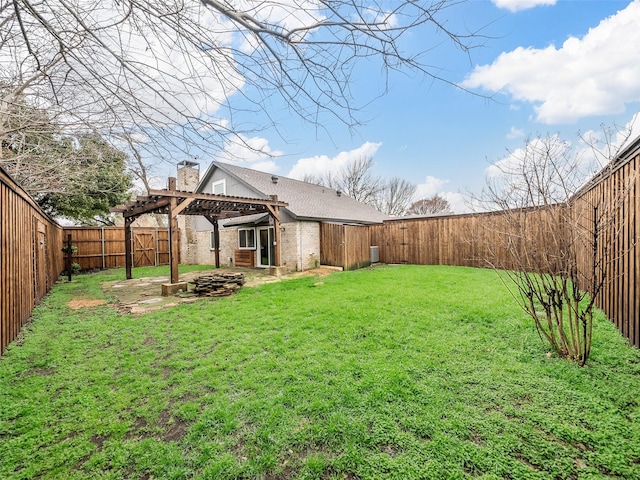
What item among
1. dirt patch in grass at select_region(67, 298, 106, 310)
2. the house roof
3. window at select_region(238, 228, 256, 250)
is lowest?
dirt patch in grass at select_region(67, 298, 106, 310)

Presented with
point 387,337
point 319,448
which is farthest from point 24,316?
point 387,337

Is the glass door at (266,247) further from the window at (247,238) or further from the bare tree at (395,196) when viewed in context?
the bare tree at (395,196)

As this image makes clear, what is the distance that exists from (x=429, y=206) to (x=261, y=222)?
78.6 feet

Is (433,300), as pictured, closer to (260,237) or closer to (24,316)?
(24,316)

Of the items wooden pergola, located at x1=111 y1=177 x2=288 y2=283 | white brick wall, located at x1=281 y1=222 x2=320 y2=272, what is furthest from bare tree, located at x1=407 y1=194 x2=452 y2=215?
wooden pergola, located at x1=111 y1=177 x2=288 y2=283

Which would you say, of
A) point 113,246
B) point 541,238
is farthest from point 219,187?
point 541,238

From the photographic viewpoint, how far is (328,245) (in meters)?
11.7

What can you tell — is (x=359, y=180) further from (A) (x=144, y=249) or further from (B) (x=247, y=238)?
(A) (x=144, y=249)

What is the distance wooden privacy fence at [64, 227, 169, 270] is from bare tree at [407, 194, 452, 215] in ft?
80.0

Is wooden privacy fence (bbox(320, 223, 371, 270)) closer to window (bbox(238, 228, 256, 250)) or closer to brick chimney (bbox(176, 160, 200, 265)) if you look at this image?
window (bbox(238, 228, 256, 250))

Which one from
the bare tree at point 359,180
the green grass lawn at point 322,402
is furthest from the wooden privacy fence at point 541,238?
the bare tree at point 359,180

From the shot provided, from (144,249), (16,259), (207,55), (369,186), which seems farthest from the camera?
(369,186)

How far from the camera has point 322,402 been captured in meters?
2.36

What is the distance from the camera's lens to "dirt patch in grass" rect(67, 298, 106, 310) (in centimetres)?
→ 614
